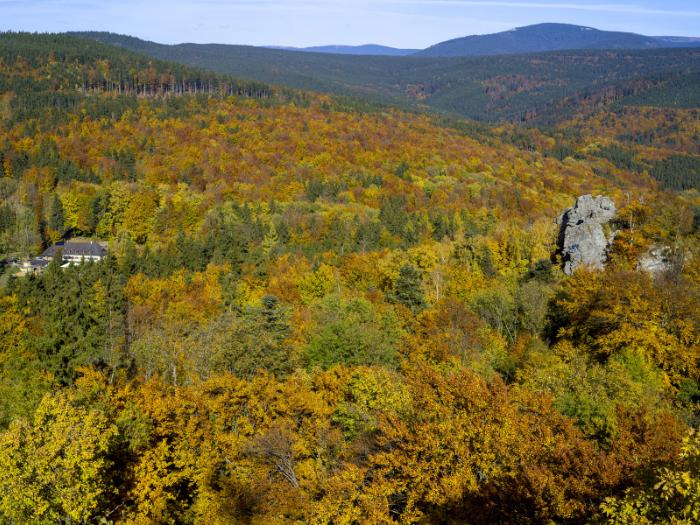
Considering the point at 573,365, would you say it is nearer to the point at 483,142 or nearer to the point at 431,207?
the point at 431,207

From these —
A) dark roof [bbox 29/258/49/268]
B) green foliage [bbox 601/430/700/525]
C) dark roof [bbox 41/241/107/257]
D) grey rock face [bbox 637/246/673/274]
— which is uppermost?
green foliage [bbox 601/430/700/525]

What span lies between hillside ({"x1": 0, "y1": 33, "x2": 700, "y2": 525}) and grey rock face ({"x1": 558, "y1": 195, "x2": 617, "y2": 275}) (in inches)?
40.6

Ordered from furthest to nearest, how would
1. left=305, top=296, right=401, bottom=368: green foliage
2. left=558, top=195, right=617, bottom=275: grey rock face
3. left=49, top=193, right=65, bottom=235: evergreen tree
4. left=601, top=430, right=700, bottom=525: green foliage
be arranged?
1. left=49, top=193, right=65, bottom=235: evergreen tree
2. left=558, top=195, right=617, bottom=275: grey rock face
3. left=305, top=296, right=401, bottom=368: green foliage
4. left=601, top=430, right=700, bottom=525: green foliage

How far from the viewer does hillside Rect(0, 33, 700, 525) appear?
17125 mm

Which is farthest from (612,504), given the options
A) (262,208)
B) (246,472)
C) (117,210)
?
(117,210)

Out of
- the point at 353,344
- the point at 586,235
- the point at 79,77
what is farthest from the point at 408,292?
the point at 79,77

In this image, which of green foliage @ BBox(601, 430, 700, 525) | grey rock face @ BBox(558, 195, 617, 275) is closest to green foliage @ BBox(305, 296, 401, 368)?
grey rock face @ BBox(558, 195, 617, 275)

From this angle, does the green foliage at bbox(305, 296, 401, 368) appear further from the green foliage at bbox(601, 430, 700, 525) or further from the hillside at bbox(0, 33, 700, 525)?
the green foliage at bbox(601, 430, 700, 525)

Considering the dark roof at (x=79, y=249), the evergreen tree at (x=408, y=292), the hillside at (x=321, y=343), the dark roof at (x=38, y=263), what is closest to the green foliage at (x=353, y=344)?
the hillside at (x=321, y=343)

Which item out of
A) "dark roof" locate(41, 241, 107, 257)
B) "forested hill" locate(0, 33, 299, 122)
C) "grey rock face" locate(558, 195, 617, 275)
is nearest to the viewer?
"grey rock face" locate(558, 195, 617, 275)

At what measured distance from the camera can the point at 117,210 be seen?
102062 millimetres

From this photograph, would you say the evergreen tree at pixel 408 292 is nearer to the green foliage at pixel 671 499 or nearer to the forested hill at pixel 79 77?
the green foliage at pixel 671 499

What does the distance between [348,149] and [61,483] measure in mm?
124971

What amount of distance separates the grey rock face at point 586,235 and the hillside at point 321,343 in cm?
103
